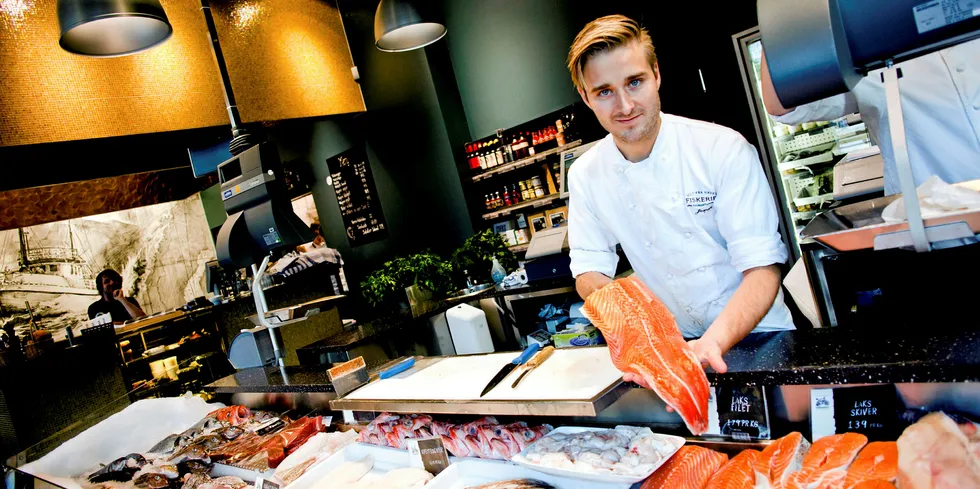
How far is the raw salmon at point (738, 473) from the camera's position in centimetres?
122

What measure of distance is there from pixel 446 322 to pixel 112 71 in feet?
10.6

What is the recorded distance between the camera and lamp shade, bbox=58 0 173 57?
2.60 metres

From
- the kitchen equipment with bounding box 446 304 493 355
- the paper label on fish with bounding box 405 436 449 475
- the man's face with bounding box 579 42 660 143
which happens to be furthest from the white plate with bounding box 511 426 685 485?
the kitchen equipment with bounding box 446 304 493 355

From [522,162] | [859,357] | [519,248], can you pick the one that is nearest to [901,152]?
[859,357]

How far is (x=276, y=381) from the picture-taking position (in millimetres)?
2719

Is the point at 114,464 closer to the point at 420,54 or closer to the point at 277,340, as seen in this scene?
the point at 277,340

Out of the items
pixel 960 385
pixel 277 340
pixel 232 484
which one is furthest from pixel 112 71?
pixel 960 385

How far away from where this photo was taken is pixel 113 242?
9141mm

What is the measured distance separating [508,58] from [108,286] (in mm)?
7165

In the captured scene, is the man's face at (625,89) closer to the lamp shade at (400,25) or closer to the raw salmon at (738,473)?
the raw salmon at (738,473)

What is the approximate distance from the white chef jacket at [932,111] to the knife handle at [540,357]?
1343mm

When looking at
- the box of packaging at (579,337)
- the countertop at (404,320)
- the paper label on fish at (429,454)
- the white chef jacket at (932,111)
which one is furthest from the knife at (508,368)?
the countertop at (404,320)

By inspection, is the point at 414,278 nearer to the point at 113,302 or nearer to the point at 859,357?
the point at 859,357

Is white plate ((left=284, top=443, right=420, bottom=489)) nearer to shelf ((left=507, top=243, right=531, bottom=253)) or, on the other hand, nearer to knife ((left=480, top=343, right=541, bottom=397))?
knife ((left=480, top=343, right=541, bottom=397))
